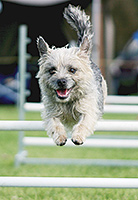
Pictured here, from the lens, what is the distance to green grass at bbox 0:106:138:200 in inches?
170

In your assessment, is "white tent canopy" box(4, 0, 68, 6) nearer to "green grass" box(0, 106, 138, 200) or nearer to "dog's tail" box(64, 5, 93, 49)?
"green grass" box(0, 106, 138, 200)

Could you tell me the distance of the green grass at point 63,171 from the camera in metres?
4.31

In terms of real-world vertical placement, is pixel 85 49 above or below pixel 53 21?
below

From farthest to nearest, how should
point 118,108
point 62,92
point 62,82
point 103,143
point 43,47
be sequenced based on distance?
1. point 103,143
2. point 118,108
3. point 43,47
4. point 62,92
5. point 62,82

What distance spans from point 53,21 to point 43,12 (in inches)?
18.6

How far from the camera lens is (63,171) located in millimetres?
5711

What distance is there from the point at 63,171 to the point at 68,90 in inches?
94.7

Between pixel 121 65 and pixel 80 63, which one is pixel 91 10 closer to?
pixel 121 65

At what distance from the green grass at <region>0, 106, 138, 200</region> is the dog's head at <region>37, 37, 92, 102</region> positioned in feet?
3.86

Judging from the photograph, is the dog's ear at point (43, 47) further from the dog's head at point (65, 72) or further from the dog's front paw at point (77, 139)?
the dog's front paw at point (77, 139)

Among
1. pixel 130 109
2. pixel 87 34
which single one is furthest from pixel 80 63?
pixel 130 109

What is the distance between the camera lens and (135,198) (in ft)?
13.9

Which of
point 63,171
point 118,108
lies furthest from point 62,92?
point 63,171

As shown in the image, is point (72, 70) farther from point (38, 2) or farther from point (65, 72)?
point (38, 2)
